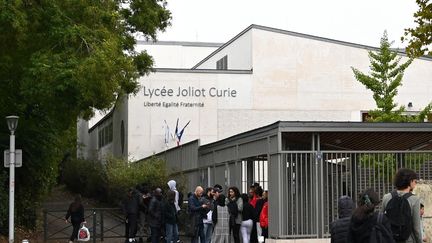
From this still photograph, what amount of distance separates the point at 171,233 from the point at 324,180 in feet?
13.1

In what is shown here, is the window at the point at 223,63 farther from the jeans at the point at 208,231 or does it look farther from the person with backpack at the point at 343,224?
the person with backpack at the point at 343,224

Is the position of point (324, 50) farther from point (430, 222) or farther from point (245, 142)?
point (430, 222)

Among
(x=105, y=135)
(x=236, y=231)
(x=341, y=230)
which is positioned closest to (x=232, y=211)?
(x=236, y=231)

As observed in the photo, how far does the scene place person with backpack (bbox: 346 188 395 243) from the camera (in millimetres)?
7223

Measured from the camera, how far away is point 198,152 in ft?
86.5

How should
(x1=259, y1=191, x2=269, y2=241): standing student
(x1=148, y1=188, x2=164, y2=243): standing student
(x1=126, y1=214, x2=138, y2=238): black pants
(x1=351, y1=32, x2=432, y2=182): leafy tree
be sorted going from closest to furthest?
(x1=259, y1=191, x2=269, y2=241): standing student < (x1=148, y1=188, x2=164, y2=243): standing student < (x1=126, y1=214, x2=138, y2=238): black pants < (x1=351, y1=32, x2=432, y2=182): leafy tree

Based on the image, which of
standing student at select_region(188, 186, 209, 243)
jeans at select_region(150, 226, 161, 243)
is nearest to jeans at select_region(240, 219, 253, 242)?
standing student at select_region(188, 186, 209, 243)

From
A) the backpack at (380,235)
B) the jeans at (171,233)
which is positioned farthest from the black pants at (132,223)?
the backpack at (380,235)

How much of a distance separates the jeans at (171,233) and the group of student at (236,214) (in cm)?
70

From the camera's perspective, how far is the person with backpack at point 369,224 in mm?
7223

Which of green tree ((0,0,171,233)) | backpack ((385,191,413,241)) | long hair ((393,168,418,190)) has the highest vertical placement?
green tree ((0,0,171,233))

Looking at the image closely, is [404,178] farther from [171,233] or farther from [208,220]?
[171,233]

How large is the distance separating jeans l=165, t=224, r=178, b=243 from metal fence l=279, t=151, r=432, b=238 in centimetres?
299

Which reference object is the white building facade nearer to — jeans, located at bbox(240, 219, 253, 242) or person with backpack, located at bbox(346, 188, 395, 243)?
jeans, located at bbox(240, 219, 253, 242)
